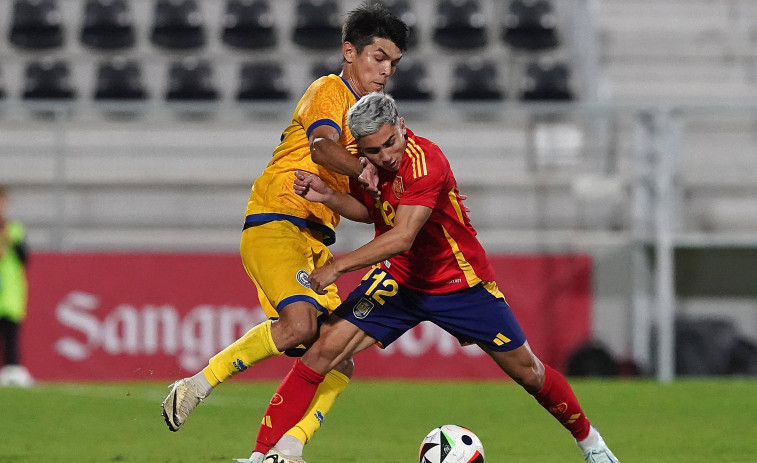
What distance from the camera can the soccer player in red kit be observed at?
6047 millimetres

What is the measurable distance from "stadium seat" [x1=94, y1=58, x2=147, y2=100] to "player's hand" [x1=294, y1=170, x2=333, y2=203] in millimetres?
9950

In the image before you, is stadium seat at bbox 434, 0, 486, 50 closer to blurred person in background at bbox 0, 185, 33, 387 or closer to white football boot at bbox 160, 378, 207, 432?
blurred person in background at bbox 0, 185, 33, 387

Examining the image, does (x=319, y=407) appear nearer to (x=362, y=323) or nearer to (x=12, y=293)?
(x=362, y=323)

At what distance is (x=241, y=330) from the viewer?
12789 mm

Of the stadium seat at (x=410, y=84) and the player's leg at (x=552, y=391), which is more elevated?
the stadium seat at (x=410, y=84)

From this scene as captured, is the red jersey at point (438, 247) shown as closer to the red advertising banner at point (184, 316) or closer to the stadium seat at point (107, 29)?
the red advertising banner at point (184, 316)

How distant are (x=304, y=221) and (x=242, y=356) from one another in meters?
0.75

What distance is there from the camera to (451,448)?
19.7 feet

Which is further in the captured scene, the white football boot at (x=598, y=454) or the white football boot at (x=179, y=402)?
the white football boot at (x=598, y=454)

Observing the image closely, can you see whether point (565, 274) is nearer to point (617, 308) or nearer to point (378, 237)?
point (617, 308)

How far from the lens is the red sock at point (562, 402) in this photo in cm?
625

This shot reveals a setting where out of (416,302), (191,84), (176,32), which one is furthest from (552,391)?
(176,32)

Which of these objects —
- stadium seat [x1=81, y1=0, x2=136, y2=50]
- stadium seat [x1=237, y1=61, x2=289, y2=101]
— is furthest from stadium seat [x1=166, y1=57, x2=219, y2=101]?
stadium seat [x1=81, y1=0, x2=136, y2=50]

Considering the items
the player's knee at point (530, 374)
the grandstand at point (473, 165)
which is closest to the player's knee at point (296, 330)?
the player's knee at point (530, 374)
